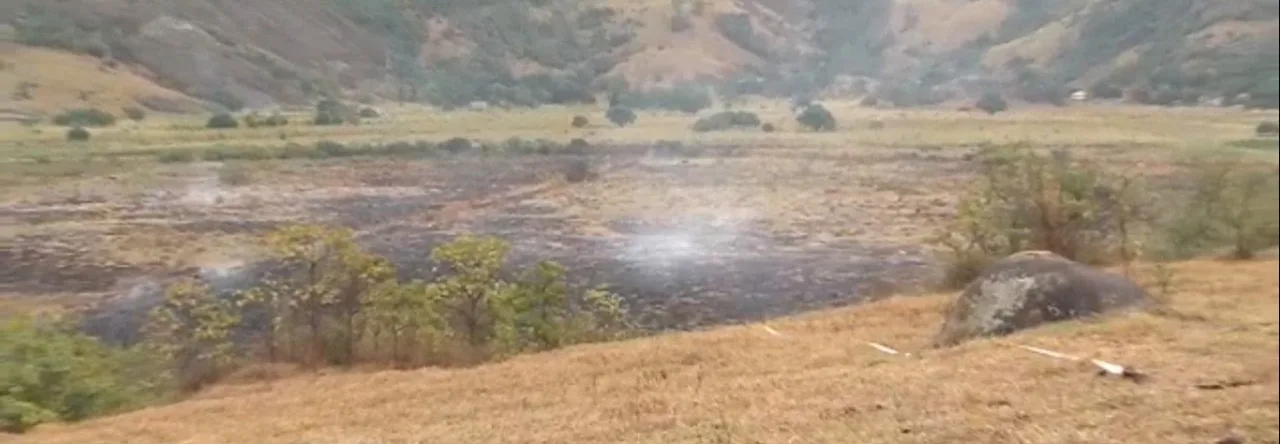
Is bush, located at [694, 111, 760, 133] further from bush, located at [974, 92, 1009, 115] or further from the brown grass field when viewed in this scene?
bush, located at [974, 92, 1009, 115]

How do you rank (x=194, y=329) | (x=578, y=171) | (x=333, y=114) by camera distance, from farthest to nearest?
(x=578, y=171), (x=194, y=329), (x=333, y=114)

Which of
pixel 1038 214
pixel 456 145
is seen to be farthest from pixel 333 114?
pixel 1038 214

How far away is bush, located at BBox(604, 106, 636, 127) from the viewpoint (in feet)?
27.9

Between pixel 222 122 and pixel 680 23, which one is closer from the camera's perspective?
pixel 222 122

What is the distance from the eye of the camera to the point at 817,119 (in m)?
9.02

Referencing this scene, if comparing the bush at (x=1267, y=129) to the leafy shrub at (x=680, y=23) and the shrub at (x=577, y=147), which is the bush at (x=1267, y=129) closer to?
the leafy shrub at (x=680, y=23)

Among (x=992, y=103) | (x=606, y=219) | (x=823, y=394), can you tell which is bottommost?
A: (x=823, y=394)

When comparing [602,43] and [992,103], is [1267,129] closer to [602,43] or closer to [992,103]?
[992,103]

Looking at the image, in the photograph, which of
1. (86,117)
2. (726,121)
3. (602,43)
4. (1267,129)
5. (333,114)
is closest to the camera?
(1267,129)

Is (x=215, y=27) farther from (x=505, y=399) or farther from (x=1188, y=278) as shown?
(x=1188, y=278)

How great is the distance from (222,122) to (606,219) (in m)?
2.56

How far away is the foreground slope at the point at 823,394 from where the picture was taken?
15.1 feet

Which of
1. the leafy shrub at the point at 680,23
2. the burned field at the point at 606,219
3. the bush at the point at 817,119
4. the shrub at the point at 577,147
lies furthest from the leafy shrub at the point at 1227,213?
the shrub at the point at 577,147

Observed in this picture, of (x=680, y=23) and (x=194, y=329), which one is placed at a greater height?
(x=680, y=23)
